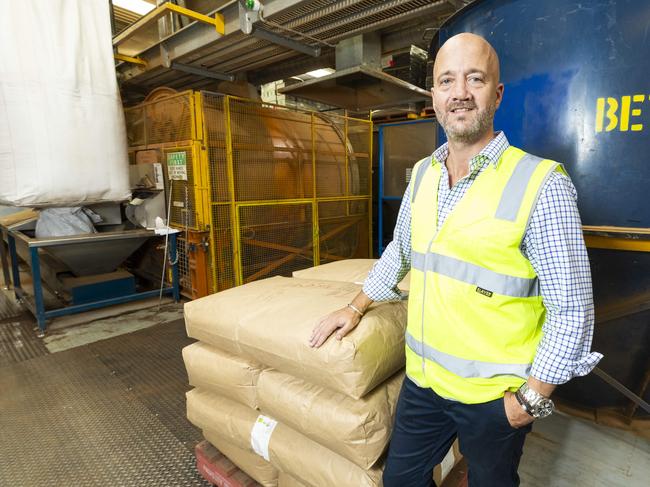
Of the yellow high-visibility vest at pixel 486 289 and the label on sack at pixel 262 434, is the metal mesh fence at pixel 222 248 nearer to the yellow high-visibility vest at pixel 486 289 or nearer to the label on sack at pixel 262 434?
the label on sack at pixel 262 434

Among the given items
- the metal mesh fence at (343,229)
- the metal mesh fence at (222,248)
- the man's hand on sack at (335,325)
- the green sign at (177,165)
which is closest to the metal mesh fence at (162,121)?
the green sign at (177,165)

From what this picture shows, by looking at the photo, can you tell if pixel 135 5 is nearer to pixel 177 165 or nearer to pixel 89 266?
pixel 177 165

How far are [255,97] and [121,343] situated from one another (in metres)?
4.08

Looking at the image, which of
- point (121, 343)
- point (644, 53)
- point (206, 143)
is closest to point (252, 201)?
point (206, 143)

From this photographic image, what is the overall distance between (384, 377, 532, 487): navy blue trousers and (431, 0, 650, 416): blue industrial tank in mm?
1415

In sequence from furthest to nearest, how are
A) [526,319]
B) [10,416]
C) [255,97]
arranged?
[255,97]
[10,416]
[526,319]

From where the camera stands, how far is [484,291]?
1.14m

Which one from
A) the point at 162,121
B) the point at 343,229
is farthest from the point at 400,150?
the point at 162,121

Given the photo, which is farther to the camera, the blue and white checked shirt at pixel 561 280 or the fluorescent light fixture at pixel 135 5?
the fluorescent light fixture at pixel 135 5

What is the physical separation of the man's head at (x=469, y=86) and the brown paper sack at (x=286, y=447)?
128cm

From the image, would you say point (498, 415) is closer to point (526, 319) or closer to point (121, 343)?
point (526, 319)

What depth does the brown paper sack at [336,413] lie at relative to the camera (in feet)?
4.56

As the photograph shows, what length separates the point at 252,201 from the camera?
5281mm

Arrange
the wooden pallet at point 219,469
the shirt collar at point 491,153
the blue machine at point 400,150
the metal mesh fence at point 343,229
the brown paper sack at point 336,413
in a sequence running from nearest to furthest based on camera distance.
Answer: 1. the shirt collar at point 491,153
2. the brown paper sack at point 336,413
3. the wooden pallet at point 219,469
4. the blue machine at point 400,150
5. the metal mesh fence at point 343,229
